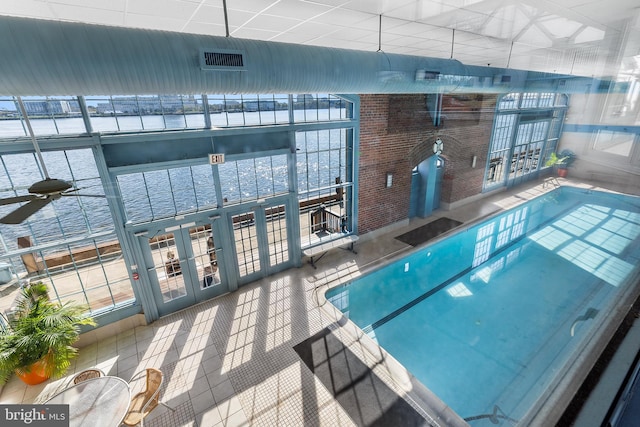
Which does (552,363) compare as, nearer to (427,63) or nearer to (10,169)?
(427,63)

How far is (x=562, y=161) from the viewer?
8.99m

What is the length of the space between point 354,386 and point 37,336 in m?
4.16

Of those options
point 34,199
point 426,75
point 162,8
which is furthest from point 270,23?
point 34,199

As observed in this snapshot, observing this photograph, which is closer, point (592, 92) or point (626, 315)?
point (626, 315)

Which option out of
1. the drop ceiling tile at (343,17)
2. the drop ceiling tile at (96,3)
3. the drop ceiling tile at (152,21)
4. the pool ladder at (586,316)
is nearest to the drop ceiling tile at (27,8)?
the drop ceiling tile at (96,3)

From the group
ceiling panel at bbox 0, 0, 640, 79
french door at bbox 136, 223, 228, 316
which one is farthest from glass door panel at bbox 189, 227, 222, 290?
ceiling panel at bbox 0, 0, 640, 79

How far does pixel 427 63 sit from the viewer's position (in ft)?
12.3

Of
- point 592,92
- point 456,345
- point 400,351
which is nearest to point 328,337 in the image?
point 400,351

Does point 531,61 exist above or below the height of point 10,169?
above

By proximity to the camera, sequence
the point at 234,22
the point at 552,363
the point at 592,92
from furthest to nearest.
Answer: the point at 592,92, the point at 552,363, the point at 234,22

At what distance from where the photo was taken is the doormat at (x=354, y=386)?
3254mm

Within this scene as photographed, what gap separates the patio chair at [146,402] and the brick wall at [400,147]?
5229 mm

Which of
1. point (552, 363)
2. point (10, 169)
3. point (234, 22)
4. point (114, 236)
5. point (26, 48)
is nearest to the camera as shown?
point (26, 48)

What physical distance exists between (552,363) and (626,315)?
1.85 m
